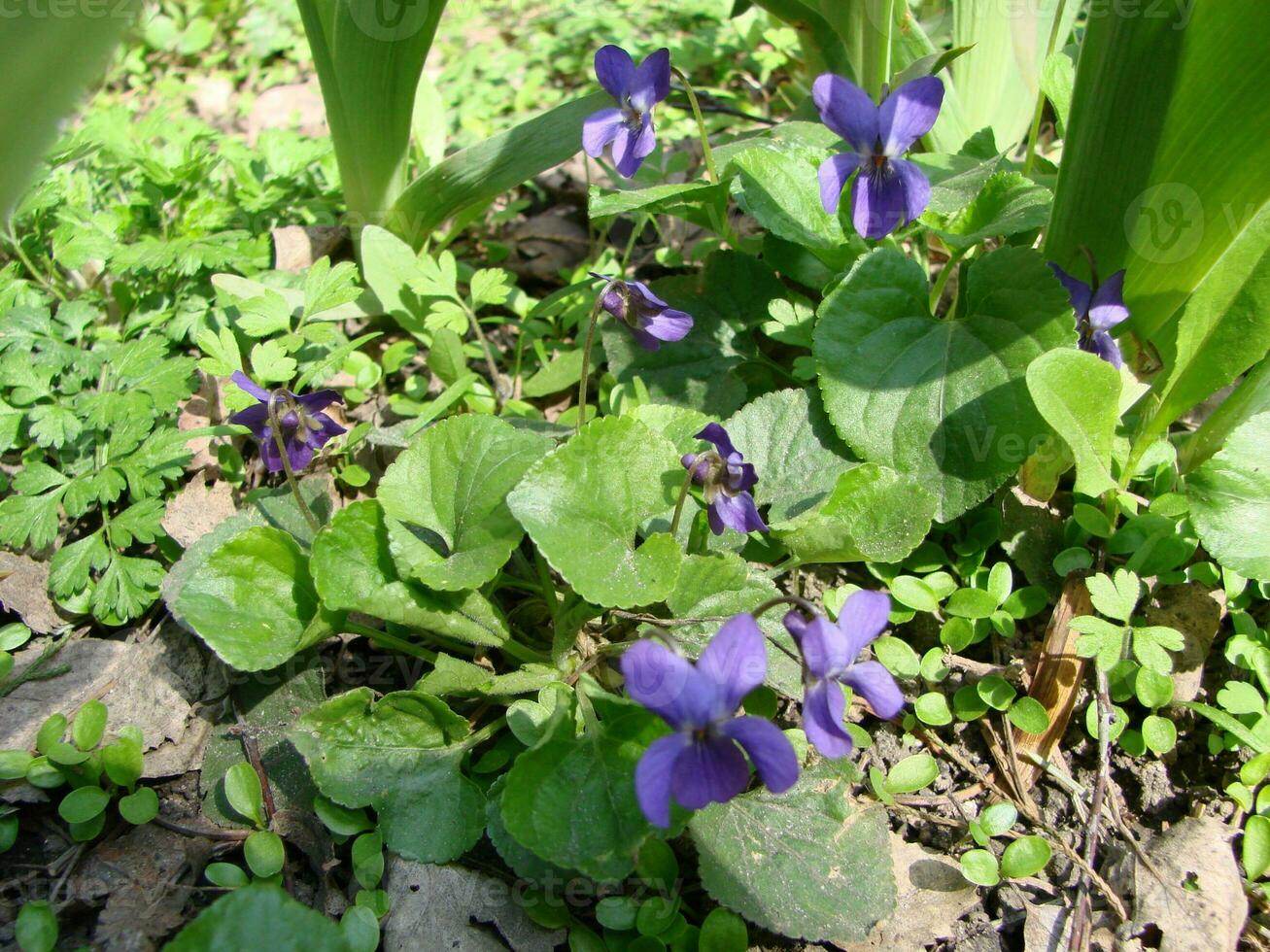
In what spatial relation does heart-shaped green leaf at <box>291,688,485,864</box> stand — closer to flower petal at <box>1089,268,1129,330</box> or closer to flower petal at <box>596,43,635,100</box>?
flower petal at <box>596,43,635,100</box>

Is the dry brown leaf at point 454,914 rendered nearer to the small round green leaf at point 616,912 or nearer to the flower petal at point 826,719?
the small round green leaf at point 616,912

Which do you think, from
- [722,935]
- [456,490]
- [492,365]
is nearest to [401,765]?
[456,490]

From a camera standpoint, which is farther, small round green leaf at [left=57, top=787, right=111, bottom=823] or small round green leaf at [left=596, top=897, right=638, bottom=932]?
small round green leaf at [left=57, top=787, right=111, bottom=823]

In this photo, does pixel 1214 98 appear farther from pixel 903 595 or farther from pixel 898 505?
pixel 903 595

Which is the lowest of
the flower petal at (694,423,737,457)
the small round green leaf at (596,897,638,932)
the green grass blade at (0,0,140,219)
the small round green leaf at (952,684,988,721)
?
the small round green leaf at (952,684,988,721)

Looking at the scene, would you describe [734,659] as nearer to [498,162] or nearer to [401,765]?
[401,765]

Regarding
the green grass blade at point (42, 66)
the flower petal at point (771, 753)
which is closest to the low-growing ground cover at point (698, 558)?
the flower petal at point (771, 753)

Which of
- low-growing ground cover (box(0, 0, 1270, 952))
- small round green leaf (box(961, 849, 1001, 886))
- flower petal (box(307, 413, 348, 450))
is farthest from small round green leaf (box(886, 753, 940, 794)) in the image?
flower petal (box(307, 413, 348, 450))
